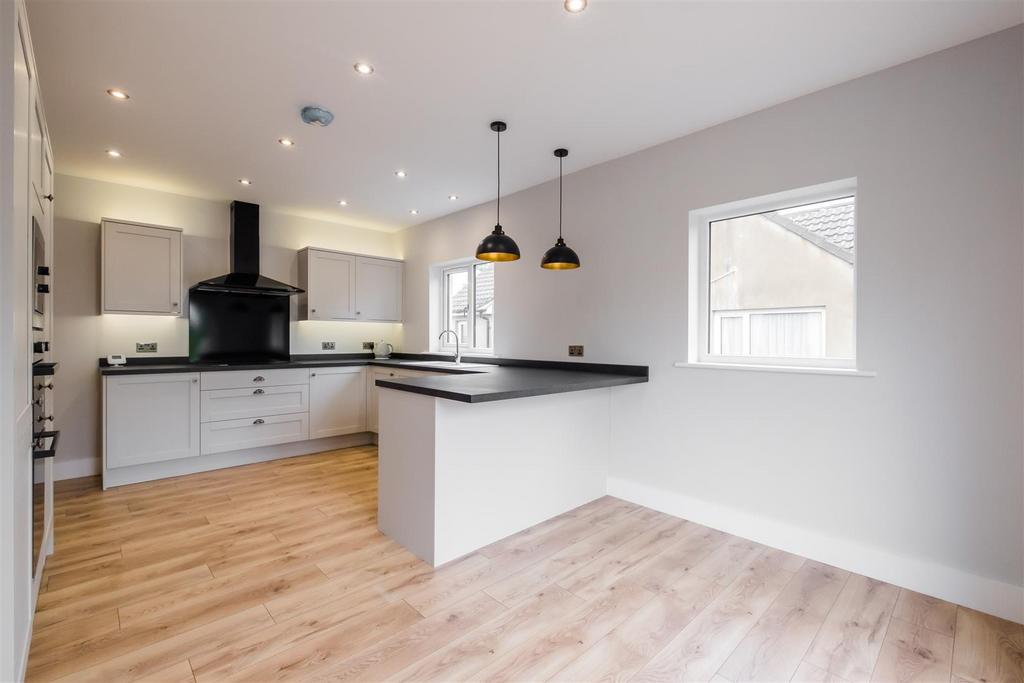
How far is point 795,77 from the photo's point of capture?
2320 millimetres

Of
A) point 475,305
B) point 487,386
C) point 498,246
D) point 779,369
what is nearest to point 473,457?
point 487,386

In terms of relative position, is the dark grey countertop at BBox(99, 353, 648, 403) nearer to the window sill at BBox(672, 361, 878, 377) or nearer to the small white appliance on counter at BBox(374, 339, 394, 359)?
the small white appliance on counter at BBox(374, 339, 394, 359)

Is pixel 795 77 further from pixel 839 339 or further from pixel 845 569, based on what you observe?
pixel 845 569

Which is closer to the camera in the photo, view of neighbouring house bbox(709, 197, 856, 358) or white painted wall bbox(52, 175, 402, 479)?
view of neighbouring house bbox(709, 197, 856, 358)

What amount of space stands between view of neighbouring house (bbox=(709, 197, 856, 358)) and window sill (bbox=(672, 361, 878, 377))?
0.12m

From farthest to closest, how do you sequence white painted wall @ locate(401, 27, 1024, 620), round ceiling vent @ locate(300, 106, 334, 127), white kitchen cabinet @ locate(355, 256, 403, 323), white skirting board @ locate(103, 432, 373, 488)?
1. white kitchen cabinet @ locate(355, 256, 403, 323)
2. white skirting board @ locate(103, 432, 373, 488)
3. round ceiling vent @ locate(300, 106, 334, 127)
4. white painted wall @ locate(401, 27, 1024, 620)

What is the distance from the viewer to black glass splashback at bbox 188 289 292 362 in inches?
171

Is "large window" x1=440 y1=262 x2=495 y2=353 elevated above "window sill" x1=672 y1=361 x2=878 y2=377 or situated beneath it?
elevated above

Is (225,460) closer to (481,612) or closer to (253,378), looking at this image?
(253,378)

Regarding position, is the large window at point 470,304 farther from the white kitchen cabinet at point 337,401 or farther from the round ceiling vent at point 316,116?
the round ceiling vent at point 316,116

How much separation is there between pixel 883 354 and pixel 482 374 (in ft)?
7.14

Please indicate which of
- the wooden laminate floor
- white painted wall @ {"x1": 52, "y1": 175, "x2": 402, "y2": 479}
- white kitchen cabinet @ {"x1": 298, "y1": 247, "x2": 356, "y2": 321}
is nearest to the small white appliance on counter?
white kitchen cabinet @ {"x1": 298, "y1": 247, "x2": 356, "y2": 321}

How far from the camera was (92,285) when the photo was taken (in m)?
3.84

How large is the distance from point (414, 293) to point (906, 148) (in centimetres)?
443
